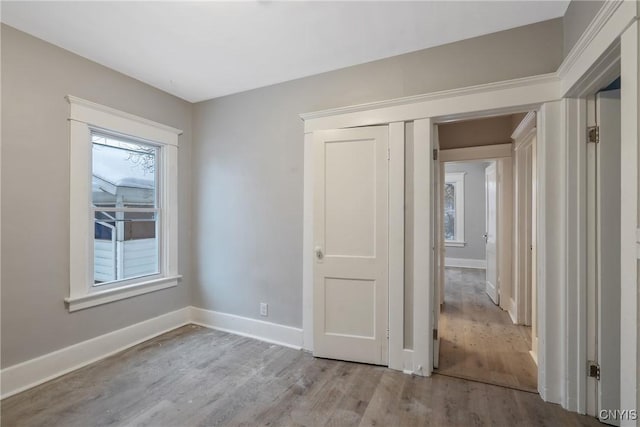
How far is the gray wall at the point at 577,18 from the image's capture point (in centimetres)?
156

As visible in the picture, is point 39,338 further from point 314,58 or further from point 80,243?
point 314,58

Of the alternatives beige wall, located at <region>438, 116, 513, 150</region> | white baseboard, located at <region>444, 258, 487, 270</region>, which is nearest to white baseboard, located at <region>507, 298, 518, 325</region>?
beige wall, located at <region>438, 116, 513, 150</region>

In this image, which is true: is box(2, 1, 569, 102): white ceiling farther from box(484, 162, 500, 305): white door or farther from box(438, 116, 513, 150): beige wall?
box(484, 162, 500, 305): white door

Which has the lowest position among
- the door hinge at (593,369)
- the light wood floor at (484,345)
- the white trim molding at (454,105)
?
the light wood floor at (484,345)

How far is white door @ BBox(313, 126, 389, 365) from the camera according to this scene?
8.19ft

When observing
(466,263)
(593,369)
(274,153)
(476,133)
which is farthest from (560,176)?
(466,263)

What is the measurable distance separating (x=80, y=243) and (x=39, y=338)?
0.75 m

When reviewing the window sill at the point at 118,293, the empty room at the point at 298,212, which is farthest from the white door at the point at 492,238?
the window sill at the point at 118,293

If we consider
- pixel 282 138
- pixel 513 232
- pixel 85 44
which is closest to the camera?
pixel 85 44

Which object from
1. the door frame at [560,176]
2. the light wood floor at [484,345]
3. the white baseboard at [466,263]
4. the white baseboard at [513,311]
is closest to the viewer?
the door frame at [560,176]

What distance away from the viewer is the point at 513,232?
3.87 metres

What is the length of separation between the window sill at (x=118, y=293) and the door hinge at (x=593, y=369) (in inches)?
144

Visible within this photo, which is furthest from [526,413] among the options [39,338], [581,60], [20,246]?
[20,246]

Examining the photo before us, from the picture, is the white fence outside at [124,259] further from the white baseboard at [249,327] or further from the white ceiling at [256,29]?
the white ceiling at [256,29]
